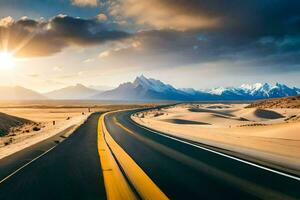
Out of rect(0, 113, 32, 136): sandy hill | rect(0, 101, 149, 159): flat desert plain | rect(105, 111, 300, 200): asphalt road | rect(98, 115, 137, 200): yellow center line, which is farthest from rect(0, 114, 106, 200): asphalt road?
rect(0, 113, 32, 136): sandy hill

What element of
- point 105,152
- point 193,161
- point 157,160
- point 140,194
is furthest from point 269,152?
point 140,194

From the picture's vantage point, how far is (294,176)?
871 cm

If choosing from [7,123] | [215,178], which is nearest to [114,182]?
[215,178]

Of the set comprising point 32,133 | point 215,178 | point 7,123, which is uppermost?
point 7,123

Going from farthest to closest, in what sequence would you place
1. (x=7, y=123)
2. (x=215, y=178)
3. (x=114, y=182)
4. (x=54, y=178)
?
1. (x=7, y=123)
2. (x=54, y=178)
3. (x=215, y=178)
4. (x=114, y=182)

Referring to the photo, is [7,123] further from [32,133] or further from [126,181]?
[126,181]

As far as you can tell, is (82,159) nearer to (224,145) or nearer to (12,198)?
(12,198)

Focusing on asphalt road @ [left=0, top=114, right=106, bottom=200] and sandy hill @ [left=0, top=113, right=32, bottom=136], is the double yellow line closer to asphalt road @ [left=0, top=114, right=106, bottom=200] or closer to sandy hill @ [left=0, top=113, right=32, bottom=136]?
asphalt road @ [left=0, top=114, right=106, bottom=200]

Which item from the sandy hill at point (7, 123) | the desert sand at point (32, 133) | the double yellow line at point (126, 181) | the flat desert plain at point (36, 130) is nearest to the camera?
the double yellow line at point (126, 181)

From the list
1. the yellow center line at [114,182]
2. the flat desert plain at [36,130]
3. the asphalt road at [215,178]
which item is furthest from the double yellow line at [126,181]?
the flat desert plain at [36,130]

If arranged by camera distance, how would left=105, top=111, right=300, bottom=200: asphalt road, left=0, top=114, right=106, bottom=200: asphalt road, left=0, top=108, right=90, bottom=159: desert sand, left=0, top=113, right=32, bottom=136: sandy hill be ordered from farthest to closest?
1. left=0, top=113, right=32, bottom=136: sandy hill
2. left=0, top=108, right=90, bottom=159: desert sand
3. left=0, top=114, right=106, bottom=200: asphalt road
4. left=105, top=111, right=300, bottom=200: asphalt road

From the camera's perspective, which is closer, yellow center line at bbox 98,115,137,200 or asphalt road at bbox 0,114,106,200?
yellow center line at bbox 98,115,137,200

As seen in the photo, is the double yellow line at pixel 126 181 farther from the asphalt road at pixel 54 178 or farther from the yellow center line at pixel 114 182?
the asphalt road at pixel 54 178

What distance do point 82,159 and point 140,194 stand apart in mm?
6073
